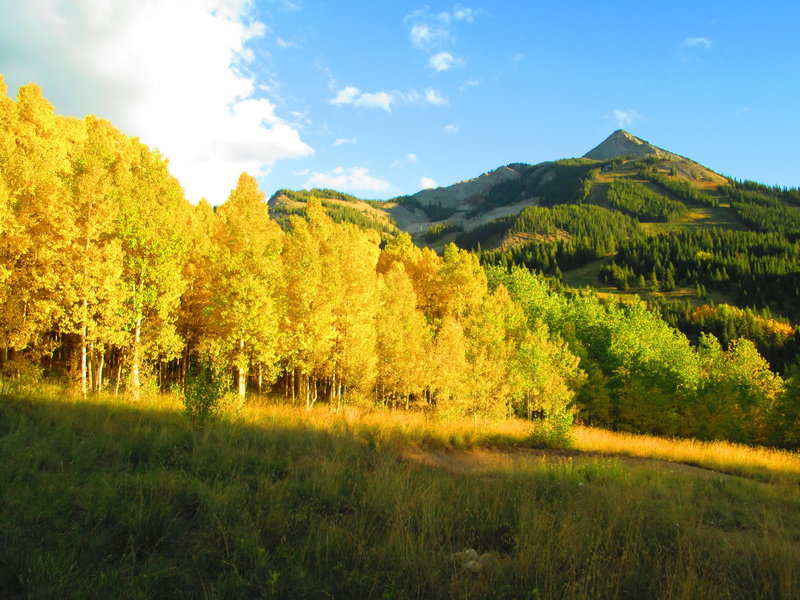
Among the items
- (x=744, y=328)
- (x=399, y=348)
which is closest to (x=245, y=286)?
(x=399, y=348)

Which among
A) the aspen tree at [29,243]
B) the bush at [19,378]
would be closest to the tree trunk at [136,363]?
the aspen tree at [29,243]

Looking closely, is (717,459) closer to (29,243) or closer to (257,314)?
(257,314)

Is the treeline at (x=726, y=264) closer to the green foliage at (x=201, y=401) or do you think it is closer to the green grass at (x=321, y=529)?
the green grass at (x=321, y=529)

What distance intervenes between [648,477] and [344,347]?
48.5ft

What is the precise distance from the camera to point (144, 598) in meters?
3.80

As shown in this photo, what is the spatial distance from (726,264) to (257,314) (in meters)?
183

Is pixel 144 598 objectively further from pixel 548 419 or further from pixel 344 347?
pixel 548 419

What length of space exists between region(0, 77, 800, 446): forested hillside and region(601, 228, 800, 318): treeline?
119m

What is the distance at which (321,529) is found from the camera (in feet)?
17.4

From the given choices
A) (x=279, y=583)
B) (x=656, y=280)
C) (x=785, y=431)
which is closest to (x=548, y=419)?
(x=279, y=583)

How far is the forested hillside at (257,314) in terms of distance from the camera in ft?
47.9

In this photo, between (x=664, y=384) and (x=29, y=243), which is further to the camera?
(x=664, y=384)

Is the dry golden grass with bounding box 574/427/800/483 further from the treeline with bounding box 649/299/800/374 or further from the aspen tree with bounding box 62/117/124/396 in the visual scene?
the treeline with bounding box 649/299/800/374

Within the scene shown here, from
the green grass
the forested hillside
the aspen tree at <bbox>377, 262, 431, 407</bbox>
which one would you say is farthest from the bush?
the aspen tree at <bbox>377, 262, 431, 407</bbox>
